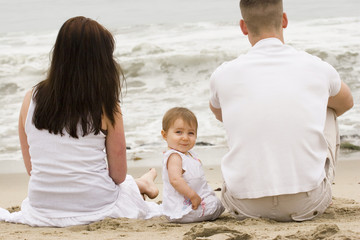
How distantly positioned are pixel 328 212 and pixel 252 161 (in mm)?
707

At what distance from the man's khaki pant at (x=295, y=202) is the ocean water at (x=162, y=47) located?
115 inches

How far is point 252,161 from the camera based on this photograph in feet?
10.3

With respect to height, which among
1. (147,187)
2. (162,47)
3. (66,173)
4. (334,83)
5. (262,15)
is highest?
(262,15)

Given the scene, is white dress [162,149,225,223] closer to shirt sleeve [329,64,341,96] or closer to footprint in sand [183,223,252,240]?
footprint in sand [183,223,252,240]

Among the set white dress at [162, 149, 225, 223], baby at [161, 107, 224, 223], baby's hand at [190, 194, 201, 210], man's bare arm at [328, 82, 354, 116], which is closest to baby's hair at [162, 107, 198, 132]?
baby at [161, 107, 224, 223]

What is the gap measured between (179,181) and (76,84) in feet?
2.45

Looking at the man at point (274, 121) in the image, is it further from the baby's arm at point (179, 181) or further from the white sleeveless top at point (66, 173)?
the white sleeveless top at point (66, 173)

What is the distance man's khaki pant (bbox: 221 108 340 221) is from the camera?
321 centimetres

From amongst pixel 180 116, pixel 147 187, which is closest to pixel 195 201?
pixel 180 116

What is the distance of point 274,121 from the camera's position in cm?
309

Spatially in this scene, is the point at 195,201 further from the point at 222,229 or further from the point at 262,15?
the point at 262,15

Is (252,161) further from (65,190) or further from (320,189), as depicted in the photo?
(65,190)

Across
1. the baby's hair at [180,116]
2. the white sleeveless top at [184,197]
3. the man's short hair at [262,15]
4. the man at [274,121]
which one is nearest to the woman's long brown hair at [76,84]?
the baby's hair at [180,116]

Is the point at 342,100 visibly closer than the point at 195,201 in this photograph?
Yes
